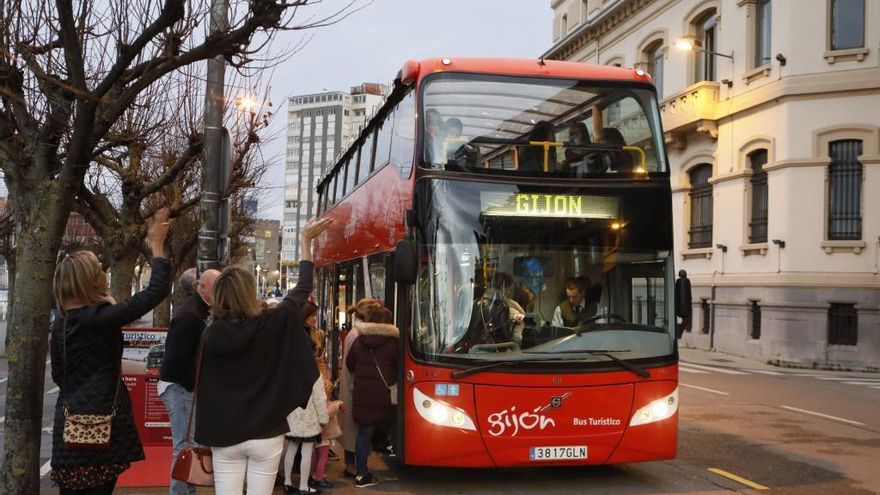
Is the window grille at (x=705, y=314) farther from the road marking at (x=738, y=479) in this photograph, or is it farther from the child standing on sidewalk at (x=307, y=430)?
the child standing on sidewalk at (x=307, y=430)

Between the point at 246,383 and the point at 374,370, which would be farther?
the point at 374,370

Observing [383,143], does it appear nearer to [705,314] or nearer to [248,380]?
[248,380]

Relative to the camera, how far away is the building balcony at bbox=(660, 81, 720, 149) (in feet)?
88.8

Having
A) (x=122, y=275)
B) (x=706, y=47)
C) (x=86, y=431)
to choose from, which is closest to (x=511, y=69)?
(x=86, y=431)

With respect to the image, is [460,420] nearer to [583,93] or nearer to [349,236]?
[583,93]

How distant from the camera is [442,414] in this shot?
23.9 ft

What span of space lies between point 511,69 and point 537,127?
2.41 ft

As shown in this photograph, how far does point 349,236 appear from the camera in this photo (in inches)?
460

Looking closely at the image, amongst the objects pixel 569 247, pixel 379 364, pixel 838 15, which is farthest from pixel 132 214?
pixel 838 15

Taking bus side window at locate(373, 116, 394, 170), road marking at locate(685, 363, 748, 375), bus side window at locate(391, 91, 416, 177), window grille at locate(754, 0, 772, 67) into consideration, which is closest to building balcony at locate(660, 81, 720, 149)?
window grille at locate(754, 0, 772, 67)

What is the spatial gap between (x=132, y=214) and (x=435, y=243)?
26.6 feet

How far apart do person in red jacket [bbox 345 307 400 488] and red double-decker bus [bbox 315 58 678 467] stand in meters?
Answer: 0.15

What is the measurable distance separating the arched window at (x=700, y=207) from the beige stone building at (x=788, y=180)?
7 cm

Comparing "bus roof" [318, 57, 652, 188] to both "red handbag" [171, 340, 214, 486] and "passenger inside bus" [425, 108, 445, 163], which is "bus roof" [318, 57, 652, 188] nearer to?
"passenger inside bus" [425, 108, 445, 163]
